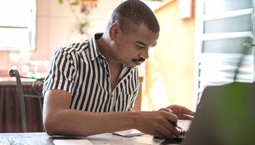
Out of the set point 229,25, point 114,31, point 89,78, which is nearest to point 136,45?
point 114,31

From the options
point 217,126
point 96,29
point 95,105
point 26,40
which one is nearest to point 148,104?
point 96,29

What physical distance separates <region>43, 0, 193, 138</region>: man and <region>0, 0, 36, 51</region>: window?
4.56m

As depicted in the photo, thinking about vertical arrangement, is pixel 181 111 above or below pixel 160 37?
below

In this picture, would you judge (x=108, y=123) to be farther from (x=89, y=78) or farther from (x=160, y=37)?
(x=160, y=37)

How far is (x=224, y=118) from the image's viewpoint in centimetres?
42

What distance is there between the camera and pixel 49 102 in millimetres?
1023

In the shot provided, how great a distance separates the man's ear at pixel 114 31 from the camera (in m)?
1.26

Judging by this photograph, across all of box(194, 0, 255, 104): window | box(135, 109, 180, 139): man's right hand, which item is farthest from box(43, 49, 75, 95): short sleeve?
box(194, 0, 255, 104): window

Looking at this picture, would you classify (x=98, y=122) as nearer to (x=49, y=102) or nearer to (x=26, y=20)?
(x=49, y=102)

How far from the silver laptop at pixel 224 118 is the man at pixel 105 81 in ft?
1.60

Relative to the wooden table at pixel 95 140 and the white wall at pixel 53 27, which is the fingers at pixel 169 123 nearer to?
the wooden table at pixel 95 140

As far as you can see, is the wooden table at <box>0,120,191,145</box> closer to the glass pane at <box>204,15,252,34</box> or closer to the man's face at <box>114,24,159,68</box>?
the man's face at <box>114,24,159,68</box>

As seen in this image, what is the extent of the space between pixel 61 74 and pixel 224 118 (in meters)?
0.82

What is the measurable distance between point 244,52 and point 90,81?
1.01 metres
